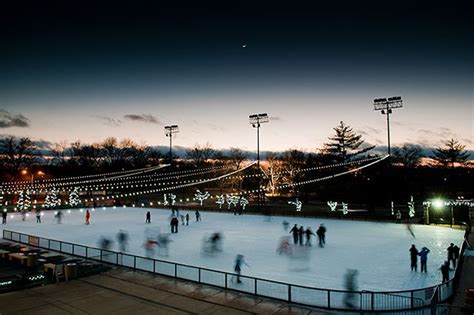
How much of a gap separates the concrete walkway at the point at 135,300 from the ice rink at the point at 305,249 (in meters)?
2.93

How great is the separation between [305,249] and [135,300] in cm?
1116

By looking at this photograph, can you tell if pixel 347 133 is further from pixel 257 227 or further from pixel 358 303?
pixel 358 303

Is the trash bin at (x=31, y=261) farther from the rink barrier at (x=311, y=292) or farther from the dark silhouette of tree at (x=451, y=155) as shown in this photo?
the dark silhouette of tree at (x=451, y=155)

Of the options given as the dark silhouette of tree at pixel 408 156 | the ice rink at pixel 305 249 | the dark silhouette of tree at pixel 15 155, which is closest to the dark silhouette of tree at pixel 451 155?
the dark silhouette of tree at pixel 408 156

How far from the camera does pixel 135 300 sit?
37.4 ft

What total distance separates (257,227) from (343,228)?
23.1ft

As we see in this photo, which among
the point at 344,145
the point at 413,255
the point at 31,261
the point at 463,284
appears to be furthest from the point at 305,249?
the point at 344,145

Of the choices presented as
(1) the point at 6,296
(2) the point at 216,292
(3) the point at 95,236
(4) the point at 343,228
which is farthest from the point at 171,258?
(4) the point at 343,228

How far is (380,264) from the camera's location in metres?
16.5

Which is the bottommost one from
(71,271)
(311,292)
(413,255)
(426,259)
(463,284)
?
(463,284)

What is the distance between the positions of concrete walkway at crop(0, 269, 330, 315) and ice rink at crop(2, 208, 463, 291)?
293 centimetres

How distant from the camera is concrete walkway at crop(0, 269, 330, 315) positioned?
10.4m

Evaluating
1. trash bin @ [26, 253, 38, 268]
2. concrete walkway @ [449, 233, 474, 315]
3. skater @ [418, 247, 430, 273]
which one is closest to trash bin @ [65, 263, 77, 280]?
trash bin @ [26, 253, 38, 268]

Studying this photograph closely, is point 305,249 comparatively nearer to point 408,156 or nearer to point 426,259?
point 426,259
